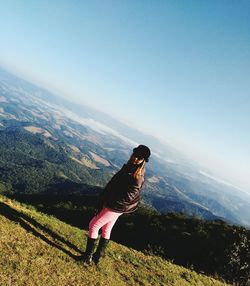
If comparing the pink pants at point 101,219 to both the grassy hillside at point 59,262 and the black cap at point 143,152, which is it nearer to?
the grassy hillside at point 59,262

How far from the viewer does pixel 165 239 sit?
64.2 m

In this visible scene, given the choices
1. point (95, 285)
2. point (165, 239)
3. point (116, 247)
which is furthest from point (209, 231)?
point (95, 285)

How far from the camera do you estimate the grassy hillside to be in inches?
283

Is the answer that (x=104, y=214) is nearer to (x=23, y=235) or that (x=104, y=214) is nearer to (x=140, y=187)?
(x=140, y=187)

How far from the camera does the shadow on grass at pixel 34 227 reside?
9.56 metres

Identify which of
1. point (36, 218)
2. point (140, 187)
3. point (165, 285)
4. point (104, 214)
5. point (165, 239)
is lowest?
point (165, 239)

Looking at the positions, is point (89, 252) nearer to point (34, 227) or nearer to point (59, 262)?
point (59, 262)

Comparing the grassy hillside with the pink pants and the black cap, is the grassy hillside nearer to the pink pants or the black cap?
the pink pants

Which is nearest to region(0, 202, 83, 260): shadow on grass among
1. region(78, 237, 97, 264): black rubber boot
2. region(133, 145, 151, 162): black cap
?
region(78, 237, 97, 264): black rubber boot

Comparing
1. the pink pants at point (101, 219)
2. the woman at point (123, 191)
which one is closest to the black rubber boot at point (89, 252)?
the woman at point (123, 191)

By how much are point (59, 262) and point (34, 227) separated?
2582mm

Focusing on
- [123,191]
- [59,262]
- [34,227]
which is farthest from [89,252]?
[34,227]

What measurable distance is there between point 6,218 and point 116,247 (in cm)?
433

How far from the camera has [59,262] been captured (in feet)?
27.0
